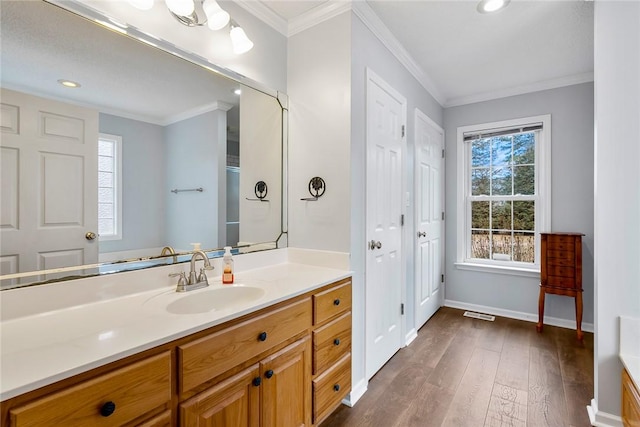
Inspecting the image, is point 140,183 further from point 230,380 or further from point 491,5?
point 491,5

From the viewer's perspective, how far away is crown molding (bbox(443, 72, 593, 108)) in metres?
2.94

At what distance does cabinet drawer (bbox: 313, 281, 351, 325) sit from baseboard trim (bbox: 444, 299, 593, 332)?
2357 mm

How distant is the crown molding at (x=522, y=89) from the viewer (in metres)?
2.94

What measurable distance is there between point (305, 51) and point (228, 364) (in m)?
1.90

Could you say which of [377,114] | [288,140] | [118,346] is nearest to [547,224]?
[377,114]

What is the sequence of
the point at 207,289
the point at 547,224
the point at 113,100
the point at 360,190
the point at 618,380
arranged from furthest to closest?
the point at 547,224
the point at 360,190
the point at 618,380
the point at 207,289
the point at 113,100

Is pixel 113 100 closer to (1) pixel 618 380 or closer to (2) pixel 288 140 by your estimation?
(2) pixel 288 140

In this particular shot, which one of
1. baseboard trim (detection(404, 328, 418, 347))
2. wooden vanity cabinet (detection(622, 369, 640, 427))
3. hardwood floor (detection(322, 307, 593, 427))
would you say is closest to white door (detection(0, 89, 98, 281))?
hardwood floor (detection(322, 307, 593, 427))

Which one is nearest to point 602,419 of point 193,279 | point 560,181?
point 560,181

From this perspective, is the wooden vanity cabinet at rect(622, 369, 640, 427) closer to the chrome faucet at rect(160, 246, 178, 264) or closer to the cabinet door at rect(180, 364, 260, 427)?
the cabinet door at rect(180, 364, 260, 427)

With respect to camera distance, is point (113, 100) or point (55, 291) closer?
point (55, 291)

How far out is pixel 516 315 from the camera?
3.26 metres

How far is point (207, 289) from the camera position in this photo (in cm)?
143

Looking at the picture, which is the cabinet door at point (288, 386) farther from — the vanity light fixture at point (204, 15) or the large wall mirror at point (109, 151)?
the vanity light fixture at point (204, 15)
